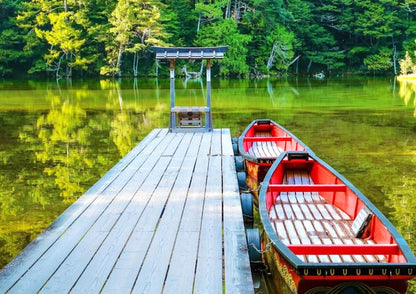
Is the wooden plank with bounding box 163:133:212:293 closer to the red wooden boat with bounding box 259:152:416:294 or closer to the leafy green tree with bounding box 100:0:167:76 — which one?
the red wooden boat with bounding box 259:152:416:294

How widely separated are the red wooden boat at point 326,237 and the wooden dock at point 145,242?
32 centimetres

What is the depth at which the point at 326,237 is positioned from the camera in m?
3.96

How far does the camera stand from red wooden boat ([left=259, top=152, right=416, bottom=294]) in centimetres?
284

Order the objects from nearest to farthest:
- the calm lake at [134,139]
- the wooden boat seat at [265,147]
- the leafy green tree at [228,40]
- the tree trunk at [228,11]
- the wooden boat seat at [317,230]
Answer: the wooden boat seat at [317,230] < the calm lake at [134,139] < the wooden boat seat at [265,147] < the leafy green tree at [228,40] < the tree trunk at [228,11]

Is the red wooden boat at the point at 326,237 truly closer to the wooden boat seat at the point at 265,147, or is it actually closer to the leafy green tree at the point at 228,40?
the wooden boat seat at the point at 265,147

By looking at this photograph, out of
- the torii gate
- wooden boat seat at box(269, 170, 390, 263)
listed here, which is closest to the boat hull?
wooden boat seat at box(269, 170, 390, 263)

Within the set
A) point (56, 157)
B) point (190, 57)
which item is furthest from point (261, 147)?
point (56, 157)

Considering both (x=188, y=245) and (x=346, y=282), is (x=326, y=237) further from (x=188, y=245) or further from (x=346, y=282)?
(x=188, y=245)

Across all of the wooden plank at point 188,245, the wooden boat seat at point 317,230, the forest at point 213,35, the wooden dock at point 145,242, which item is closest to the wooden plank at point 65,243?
the wooden dock at point 145,242

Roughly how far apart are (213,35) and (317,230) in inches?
1290

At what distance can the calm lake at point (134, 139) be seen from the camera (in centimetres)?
612

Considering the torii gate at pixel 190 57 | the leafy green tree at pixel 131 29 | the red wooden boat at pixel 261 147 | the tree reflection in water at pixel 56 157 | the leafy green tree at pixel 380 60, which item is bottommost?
the tree reflection in water at pixel 56 157

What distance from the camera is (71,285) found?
291 cm

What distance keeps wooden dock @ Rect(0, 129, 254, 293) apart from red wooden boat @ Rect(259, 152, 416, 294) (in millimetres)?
324
